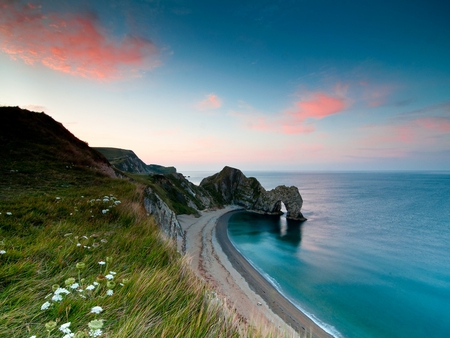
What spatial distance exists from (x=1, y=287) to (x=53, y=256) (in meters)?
1.13

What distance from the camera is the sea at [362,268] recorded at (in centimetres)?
2431

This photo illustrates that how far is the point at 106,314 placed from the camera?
8.04 ft

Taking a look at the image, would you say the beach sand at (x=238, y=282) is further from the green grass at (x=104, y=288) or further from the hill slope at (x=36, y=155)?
the hill slope at (x=36, y=155)

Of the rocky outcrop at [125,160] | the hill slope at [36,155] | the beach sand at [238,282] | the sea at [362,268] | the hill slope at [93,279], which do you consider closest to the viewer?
the hill slope at [93,279]

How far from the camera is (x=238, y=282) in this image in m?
29.1

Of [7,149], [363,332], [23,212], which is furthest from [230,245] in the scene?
[23,212]

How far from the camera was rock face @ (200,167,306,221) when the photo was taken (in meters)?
77.6

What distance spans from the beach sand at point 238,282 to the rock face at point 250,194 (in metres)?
36.2

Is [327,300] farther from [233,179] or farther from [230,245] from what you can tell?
[233,179]

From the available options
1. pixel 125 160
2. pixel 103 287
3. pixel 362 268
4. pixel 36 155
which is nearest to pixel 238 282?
pixel 362 268

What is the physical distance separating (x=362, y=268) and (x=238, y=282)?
82.6ft

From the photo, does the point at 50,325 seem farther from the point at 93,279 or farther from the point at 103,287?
the point at 93,279

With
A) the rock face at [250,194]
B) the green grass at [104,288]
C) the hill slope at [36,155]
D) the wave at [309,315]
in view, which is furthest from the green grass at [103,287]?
the rock face at [250,194]

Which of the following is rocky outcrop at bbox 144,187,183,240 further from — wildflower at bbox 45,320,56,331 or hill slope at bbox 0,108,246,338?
wildflower at bbox 45,320,56,331
